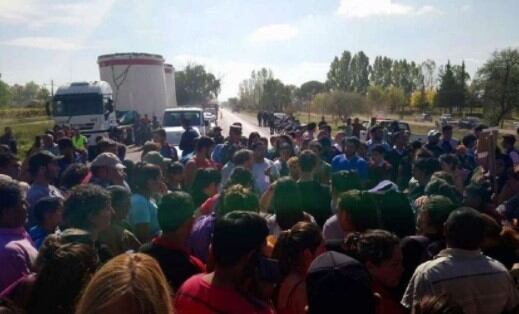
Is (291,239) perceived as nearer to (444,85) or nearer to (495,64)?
(495,64)

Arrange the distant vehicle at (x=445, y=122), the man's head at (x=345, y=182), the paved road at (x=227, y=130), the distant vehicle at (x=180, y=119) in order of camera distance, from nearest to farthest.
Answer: the man's head at (x=345, y=182) → the distant vehicle at (x=180, y=119) → the paved road at (x=227, y=130) → the distant vehicle at (x=445, y=122)

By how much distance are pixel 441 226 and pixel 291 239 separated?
138 centimetres

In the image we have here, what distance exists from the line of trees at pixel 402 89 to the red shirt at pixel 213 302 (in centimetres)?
4905

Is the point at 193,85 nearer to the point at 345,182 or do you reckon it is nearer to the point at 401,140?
the point at 401,140

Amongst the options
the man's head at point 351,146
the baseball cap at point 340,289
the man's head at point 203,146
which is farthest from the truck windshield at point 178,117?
the baseball cap at point 340,289

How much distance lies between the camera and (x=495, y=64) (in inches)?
1956

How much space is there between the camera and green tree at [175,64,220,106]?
98.6 metres

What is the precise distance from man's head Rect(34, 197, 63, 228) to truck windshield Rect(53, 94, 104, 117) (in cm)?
2121

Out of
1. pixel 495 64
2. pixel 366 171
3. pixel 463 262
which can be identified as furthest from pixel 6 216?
pixel 495 64

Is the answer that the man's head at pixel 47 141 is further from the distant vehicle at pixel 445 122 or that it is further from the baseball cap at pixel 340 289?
the distant vehicle at pixel 445 122

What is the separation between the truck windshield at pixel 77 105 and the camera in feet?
79.9

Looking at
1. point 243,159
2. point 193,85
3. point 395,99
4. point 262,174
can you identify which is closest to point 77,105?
point 262,174

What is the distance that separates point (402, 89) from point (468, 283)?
95436mm

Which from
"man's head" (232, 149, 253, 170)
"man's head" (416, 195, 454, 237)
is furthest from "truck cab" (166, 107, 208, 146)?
"man's head" (416, 195, 454, 237)
